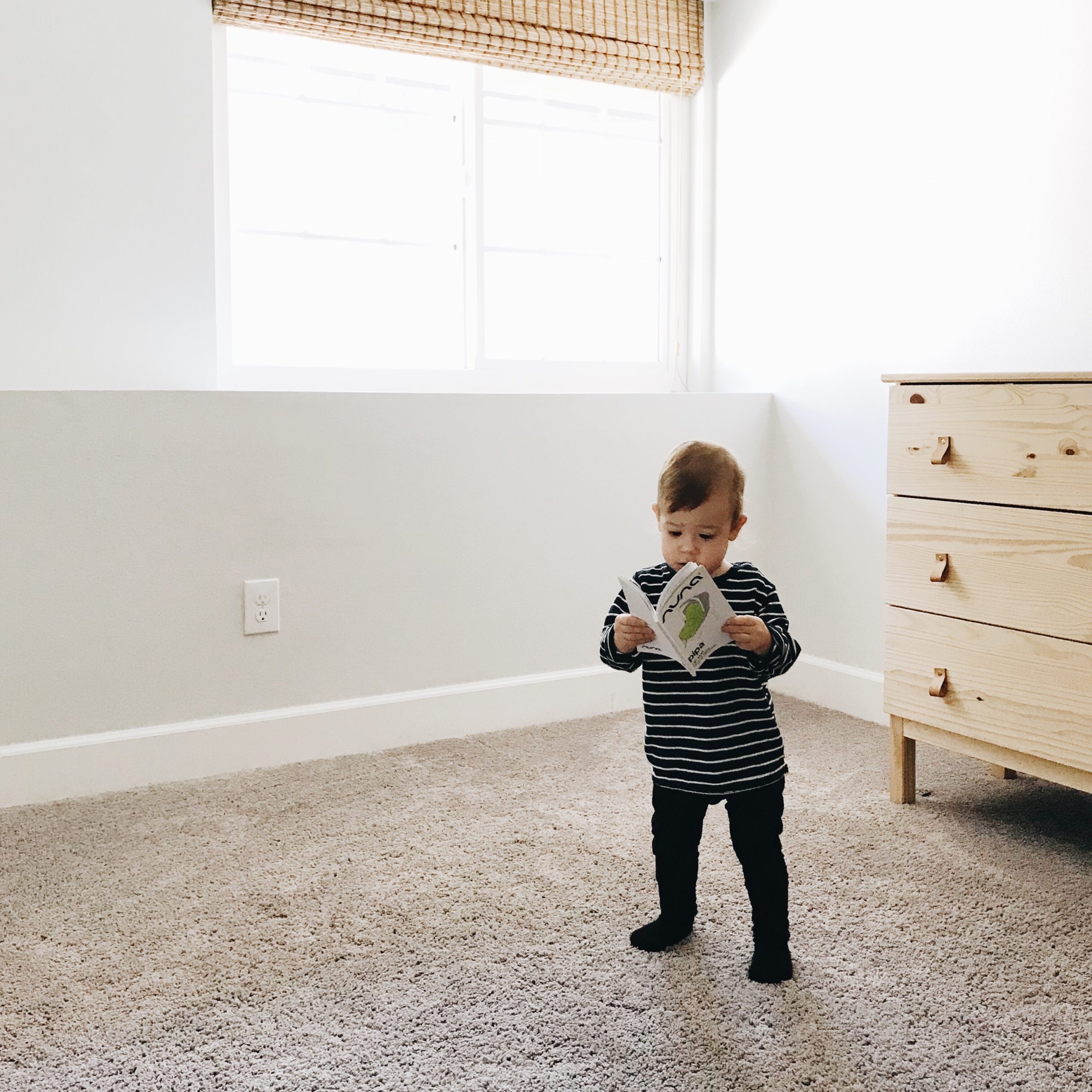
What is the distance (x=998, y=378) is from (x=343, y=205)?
1.63 metres

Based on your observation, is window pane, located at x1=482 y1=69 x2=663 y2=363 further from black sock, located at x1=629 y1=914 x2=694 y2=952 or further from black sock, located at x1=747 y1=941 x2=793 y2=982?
black sock, located at x1=747 y1=941 x2=793 y2=982

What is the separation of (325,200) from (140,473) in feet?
2.96

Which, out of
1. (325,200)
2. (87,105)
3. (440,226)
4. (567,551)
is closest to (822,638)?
(567,551)

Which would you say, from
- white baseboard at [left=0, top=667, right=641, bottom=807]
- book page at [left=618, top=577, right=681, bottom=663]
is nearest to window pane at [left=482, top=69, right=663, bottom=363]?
white baseboard at [left=0, top=667, right=641, bottom=807]

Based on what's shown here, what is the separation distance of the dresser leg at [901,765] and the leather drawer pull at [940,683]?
0.12 metres

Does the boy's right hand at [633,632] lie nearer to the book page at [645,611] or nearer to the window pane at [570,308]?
the book page at [645,611]

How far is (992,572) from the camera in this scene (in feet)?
6.41

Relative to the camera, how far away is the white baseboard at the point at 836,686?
2.76 m

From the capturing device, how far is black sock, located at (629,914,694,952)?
62.6 inches

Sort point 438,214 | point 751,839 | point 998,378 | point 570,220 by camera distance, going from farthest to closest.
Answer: point 570,220, point 438,214, point 998,378, point 751,839

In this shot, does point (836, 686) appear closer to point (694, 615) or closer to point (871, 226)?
point (871, 226)

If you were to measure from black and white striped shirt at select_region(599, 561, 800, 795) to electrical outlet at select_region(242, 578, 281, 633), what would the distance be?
1112 mm

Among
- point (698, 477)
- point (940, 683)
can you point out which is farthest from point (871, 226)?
point (698, 477)

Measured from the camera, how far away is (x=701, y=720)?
1484 millimetres
